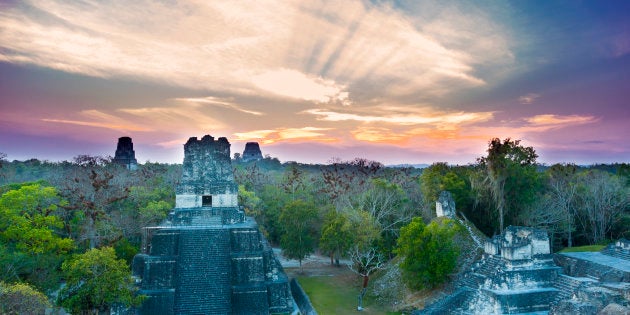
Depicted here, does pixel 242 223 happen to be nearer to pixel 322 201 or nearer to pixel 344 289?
pixel 344 289

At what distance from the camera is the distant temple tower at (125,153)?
151 ft

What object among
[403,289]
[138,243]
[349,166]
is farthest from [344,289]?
[349,166]

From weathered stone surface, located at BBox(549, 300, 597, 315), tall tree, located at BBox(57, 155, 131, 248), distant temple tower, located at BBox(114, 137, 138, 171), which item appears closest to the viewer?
weathered stone surface, located at BBox(549, 300, 597, 315)

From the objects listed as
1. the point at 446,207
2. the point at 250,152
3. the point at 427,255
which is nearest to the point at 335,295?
the point at 427,255

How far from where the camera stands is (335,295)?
19.0 m

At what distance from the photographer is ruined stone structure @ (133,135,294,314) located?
47.4 feet

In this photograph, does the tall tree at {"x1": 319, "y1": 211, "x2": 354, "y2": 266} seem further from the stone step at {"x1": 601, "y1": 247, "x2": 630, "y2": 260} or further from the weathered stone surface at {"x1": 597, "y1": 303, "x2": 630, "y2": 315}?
the weathered stone surface at {"x1": 597, "y1": 303, "x2": 630, "y2": 315}

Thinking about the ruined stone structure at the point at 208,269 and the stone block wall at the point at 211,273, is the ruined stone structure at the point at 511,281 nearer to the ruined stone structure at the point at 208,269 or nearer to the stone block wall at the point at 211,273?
the stone block wall at the point at 211,273

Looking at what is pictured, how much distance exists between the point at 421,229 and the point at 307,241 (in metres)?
8.63

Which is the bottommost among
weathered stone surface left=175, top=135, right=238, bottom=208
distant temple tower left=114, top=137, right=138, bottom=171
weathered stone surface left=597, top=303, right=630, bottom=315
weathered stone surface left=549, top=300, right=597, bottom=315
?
weathered stone surface left=549, top=300, right=597, bottom=315

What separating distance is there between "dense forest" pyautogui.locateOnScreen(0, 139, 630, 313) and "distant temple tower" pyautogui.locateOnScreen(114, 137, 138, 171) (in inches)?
642

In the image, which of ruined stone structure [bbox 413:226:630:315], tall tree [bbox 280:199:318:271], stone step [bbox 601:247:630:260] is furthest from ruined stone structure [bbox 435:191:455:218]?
tall tree [bbox 280:199:318:271]

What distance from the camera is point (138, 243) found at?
22.4m

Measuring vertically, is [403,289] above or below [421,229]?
below
